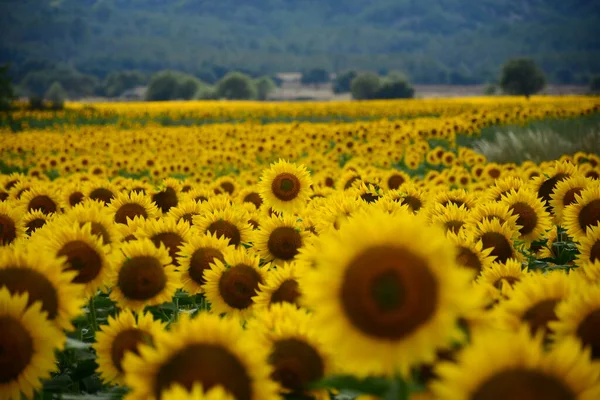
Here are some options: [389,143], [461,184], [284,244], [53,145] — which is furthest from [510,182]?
[53,145]

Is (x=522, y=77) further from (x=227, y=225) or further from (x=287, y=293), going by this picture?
(x=287, y=293)

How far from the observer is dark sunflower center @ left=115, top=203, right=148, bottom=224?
4691mm

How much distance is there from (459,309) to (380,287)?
0.71ft

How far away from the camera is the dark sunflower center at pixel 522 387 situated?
1511 mm

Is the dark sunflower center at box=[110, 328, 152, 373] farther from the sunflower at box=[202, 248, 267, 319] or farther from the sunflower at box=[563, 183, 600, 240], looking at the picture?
the sunflower at box=[563, 183, 600, 240]

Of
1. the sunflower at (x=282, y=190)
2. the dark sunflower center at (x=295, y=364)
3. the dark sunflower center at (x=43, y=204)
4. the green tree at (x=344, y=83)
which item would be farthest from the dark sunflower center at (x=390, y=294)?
the green tree at (x=344, y=83)

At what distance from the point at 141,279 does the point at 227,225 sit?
1198mm

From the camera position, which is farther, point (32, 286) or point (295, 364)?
point (32, 286)

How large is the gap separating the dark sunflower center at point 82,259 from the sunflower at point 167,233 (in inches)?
23.3

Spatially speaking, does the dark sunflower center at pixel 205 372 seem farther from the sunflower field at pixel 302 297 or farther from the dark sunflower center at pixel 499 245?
the dark sunflower center at pixel 499 245

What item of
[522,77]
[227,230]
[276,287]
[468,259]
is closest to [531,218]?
[468,259]

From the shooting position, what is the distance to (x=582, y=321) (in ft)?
6.42

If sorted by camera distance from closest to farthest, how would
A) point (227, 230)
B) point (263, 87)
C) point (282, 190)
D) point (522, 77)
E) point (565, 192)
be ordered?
point (227, 230) → point (565, 192) → point (282, 190) → point (522, 77) → point (263, 87)

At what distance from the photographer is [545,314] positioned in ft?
6.96
